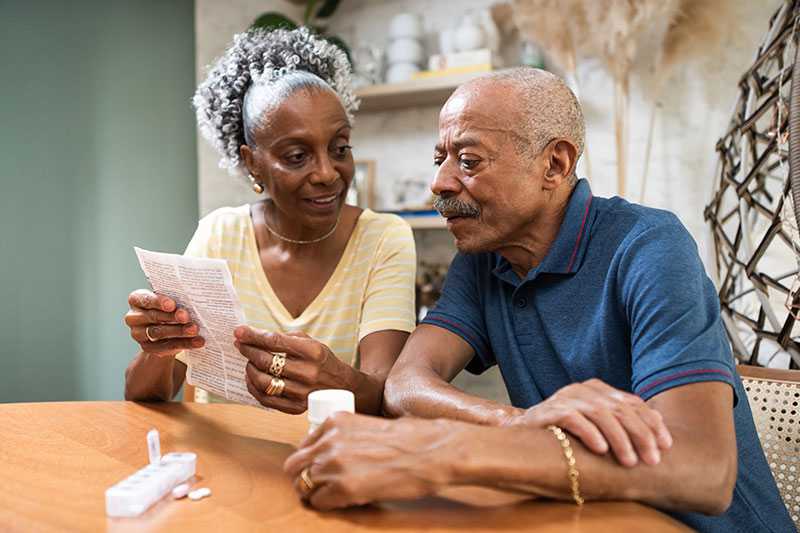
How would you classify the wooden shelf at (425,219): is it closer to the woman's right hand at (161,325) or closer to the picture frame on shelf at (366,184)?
the picture frame on shelf at (366,184)

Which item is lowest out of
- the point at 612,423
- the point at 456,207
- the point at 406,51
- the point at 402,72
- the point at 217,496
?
the point at 217,496

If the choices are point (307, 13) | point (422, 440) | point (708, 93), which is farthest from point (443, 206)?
point (307, 13)

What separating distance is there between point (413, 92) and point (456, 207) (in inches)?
68.9

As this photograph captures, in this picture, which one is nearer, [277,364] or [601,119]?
[277,364]

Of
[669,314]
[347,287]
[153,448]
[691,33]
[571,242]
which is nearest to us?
[153,448]

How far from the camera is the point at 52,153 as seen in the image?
8.98 feet

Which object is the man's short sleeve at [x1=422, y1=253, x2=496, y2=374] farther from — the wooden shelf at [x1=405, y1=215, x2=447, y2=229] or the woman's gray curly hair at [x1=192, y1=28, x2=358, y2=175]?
the wooden shelf at [x1=405, y1=215, x2=447, y2=229]

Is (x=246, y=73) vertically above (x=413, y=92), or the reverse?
(x=413, y=92)

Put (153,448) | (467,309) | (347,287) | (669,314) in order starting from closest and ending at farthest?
(153,448) → (669,314) → (467,309) → (347,287)

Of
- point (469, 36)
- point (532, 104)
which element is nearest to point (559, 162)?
point (532, 104)

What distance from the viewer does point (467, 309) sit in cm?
149

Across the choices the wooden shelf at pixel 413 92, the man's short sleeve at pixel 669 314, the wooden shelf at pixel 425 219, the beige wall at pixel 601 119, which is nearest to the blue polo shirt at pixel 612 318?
the man's short sleeve at pixel 669 314

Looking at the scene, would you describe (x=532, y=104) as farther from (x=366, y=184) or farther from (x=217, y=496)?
(x=366, y=184)

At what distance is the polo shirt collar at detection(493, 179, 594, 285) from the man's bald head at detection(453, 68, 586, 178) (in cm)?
Result: 14
